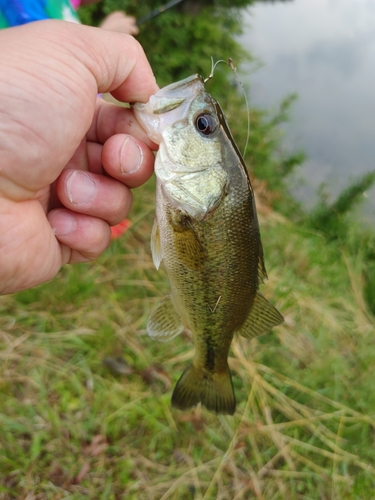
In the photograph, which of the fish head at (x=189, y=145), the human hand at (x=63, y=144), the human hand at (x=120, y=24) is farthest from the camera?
the human hand at (x=120, y=24)

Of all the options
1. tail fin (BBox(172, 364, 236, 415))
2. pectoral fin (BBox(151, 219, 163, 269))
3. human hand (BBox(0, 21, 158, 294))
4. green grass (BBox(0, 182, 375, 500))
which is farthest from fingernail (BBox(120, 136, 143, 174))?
green grass (BBox(0, 182, 375, 500))

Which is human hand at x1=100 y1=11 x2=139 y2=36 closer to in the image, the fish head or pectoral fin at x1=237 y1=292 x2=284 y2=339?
the fish head

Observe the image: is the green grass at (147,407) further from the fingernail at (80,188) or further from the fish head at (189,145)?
the fish head at (189,145)

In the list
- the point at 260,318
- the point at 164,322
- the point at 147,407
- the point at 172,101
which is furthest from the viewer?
the point at 147,407

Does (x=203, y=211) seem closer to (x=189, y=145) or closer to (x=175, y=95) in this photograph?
(x=189, y=145)

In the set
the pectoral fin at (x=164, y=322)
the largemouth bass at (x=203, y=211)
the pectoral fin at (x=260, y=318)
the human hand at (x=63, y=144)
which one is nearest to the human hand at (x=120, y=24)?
the human hand at (x=63, y=144)

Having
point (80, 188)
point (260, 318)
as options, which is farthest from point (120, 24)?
point (260, 318)

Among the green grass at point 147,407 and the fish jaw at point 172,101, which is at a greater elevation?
the fish jaw at point 172,101

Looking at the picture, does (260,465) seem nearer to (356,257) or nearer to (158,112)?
(158,112)
